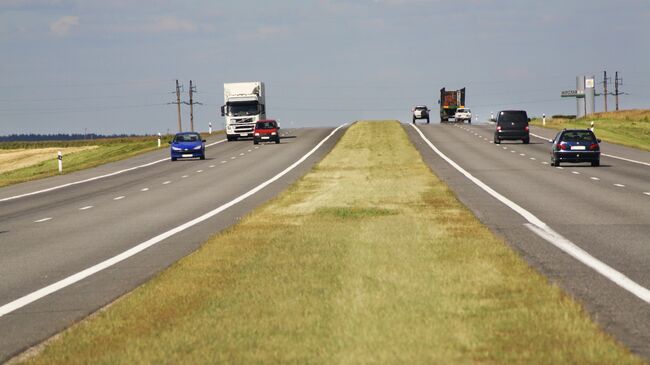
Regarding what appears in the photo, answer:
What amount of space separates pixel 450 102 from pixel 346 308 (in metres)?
100

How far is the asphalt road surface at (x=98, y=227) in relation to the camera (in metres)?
11.3

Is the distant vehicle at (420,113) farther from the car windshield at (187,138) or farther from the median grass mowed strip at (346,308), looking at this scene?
the median grass mowed strip at (346,308)

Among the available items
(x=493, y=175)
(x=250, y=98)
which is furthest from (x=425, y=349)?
(x=250, y=98)

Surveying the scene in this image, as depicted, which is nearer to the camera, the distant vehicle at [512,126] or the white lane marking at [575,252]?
the white lane marking at [575,252]

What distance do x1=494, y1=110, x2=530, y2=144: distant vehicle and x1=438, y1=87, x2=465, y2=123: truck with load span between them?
39570 millimetres

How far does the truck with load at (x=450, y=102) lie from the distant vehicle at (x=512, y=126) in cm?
3957

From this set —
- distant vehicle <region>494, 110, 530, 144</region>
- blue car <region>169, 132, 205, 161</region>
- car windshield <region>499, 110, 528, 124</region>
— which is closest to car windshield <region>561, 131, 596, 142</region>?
blue car <region>169, 132, 205, 161</region>

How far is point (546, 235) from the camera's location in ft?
56.4

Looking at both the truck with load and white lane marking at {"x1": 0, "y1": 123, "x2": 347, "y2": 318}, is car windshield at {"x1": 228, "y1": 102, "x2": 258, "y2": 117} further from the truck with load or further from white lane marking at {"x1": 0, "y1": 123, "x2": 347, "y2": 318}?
white lane marking at {"x1": 0, "y1": 123, "x2": 347, "y2": 318}

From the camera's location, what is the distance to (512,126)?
66.9 m

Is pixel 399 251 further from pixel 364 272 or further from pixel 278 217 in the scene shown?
pixel 278 217

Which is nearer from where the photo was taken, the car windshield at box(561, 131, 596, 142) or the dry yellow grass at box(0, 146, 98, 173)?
the car windshield at box(561, 131, 596, 142)

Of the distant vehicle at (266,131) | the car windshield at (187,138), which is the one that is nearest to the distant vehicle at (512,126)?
the distant vehicle at (266,131)

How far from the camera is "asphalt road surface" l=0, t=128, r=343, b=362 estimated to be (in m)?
11.3
